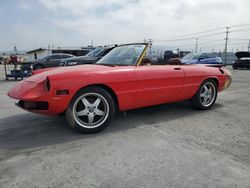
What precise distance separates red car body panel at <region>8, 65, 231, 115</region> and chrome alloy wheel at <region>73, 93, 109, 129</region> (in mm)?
208

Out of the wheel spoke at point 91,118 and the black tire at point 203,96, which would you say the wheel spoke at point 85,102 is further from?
the black tire at point 203,96

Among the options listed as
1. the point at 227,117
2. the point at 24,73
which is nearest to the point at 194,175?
the point at 227,117

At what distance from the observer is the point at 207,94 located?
5.25 m

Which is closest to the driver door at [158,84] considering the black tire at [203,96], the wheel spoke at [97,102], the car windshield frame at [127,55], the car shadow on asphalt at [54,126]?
the car windshield frame at [127,55]

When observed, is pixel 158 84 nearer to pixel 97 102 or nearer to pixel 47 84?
pixel 97 102

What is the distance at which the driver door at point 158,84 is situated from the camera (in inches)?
160

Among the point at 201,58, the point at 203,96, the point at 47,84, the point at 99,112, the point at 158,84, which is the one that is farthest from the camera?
the point at 201,58

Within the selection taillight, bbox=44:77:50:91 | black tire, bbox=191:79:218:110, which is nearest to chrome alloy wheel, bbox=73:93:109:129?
taillight, bbox=44:77:50:91

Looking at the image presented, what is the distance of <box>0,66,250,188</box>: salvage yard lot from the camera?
2406mm

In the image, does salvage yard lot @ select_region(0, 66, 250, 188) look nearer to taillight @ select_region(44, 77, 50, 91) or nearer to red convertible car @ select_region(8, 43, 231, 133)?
red convertible car @ select_region(8, 43, 231, 133)

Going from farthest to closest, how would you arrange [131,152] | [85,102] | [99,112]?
[99,112] < [85,102] < [131,152]

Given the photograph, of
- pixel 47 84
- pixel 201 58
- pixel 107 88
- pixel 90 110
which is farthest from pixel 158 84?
pixel 201 58

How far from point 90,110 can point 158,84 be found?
4.43ft

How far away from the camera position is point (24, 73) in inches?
494
